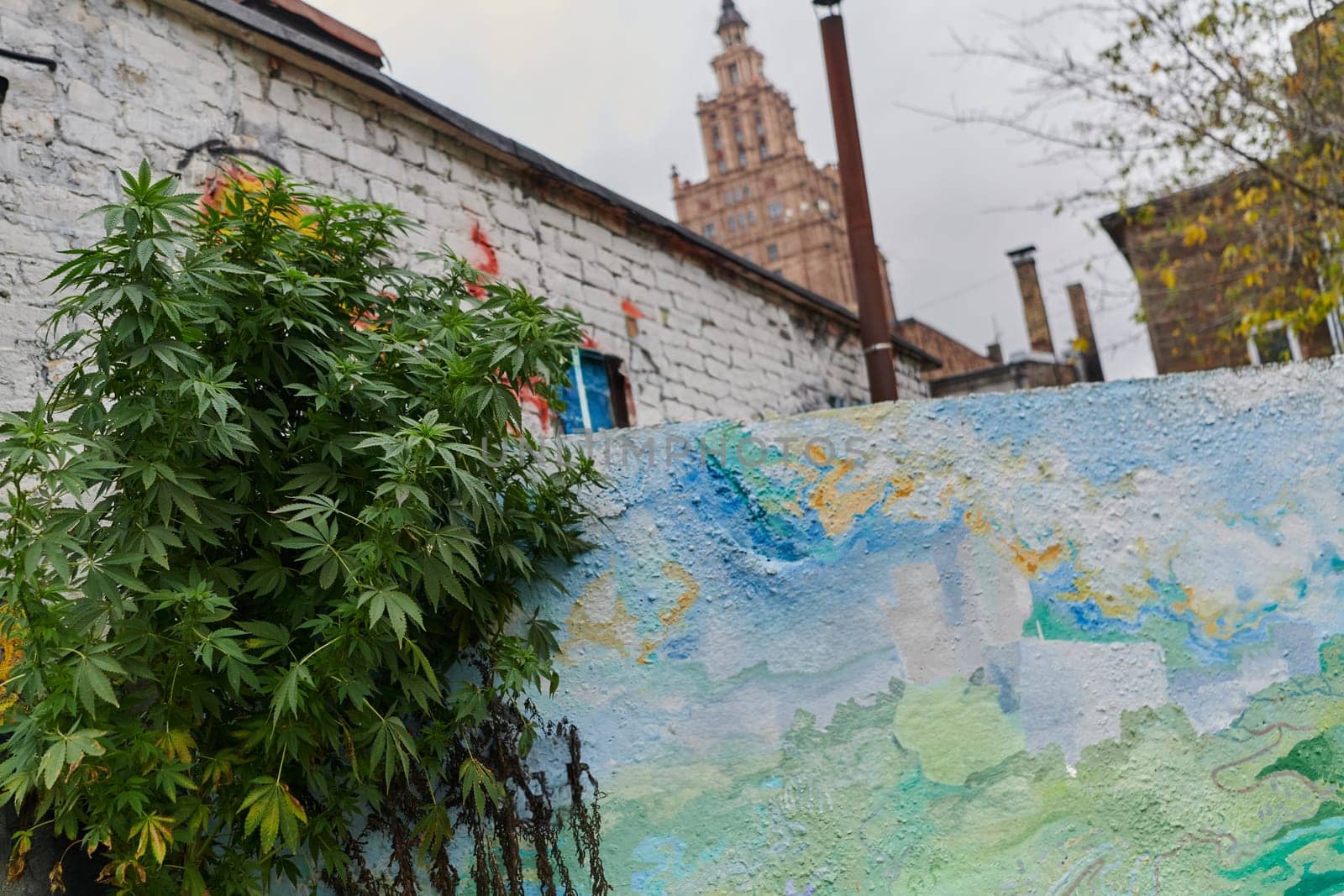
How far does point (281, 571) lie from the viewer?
3.13m

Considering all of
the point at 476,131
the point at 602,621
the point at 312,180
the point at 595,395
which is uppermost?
the point at 476,131

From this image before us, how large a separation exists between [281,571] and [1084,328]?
59.9ft

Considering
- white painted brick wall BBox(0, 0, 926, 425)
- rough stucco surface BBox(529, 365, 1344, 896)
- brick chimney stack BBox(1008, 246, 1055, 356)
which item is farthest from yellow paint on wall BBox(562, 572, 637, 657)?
brick chimney stack BBox(1008, 246, 1055, 356)

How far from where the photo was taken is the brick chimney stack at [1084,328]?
16.9m

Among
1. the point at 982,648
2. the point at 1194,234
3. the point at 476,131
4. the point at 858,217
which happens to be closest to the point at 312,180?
the point at 476,131

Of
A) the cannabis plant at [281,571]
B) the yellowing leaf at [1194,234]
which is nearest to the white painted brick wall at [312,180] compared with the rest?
the cannabis plant at [281,571]

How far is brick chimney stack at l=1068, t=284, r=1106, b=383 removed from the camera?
16891mm

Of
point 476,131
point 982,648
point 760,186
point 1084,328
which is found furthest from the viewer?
point 760,186

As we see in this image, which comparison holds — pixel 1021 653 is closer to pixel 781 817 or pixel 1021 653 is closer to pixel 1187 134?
pixel 781 817

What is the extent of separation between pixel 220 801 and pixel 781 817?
4.96 feet

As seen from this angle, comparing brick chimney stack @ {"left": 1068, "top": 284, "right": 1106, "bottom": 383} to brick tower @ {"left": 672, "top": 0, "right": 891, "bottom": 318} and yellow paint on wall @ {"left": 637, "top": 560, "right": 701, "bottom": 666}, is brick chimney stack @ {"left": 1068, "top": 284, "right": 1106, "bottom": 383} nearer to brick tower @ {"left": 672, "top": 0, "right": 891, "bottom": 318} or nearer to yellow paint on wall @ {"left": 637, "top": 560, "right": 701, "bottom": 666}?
yellow paint on wall @ {"left": 637, "top": 560, "right": 701, "bottom": 666}

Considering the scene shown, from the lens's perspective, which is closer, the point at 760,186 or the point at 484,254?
the point at 484,254

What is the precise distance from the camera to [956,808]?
3490 millimetres

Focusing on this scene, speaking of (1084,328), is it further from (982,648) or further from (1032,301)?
(982,648)
